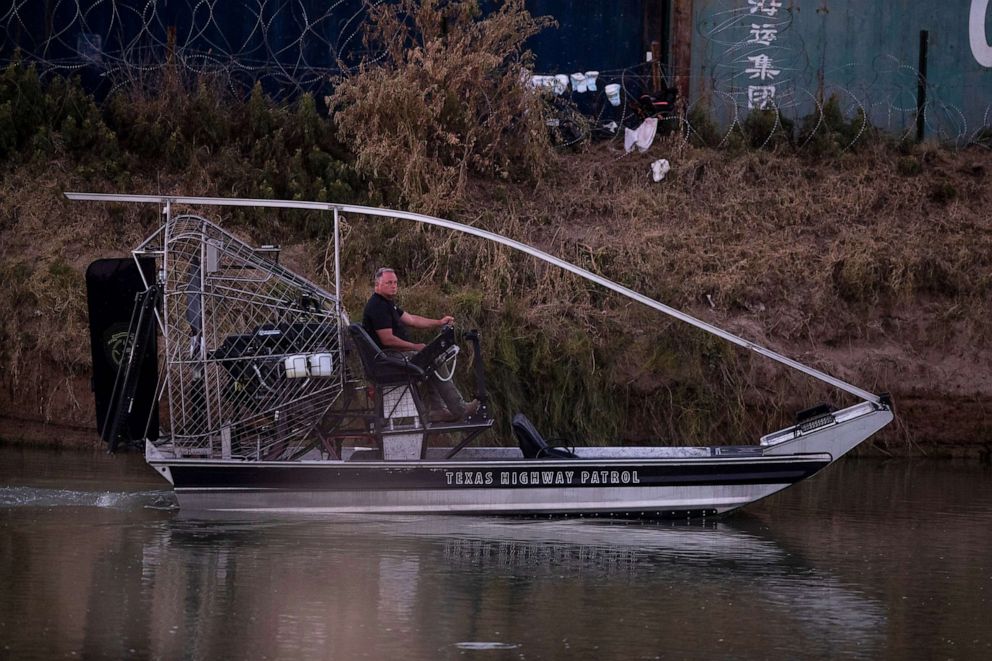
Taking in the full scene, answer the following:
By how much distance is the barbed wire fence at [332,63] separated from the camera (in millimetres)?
22703

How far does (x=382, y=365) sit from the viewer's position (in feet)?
43.6

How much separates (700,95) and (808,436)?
35.0 ft

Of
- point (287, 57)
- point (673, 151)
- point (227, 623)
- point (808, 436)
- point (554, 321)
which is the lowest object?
point (227, 623)

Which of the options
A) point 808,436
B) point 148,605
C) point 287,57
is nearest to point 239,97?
point 287,57

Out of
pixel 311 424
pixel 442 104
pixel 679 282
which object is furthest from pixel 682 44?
pixel 311 424

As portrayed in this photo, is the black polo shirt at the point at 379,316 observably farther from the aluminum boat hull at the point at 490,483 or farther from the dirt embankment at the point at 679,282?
the dirt embankment at the point at 679,282

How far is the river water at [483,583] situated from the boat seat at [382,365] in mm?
1246

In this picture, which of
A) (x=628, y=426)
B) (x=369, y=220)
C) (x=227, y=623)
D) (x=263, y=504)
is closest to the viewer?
(x=227, y=623)

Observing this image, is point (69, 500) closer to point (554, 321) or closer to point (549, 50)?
point (554, 321)

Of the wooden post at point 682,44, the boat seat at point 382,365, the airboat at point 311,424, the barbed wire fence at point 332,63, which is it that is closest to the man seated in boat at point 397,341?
the airboat at point 311,424

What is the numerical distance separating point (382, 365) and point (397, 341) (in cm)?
39

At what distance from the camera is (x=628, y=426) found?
59.0 feet

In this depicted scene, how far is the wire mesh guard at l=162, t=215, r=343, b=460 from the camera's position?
43.1 ft

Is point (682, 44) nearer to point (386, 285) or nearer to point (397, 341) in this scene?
point (386, 285)
